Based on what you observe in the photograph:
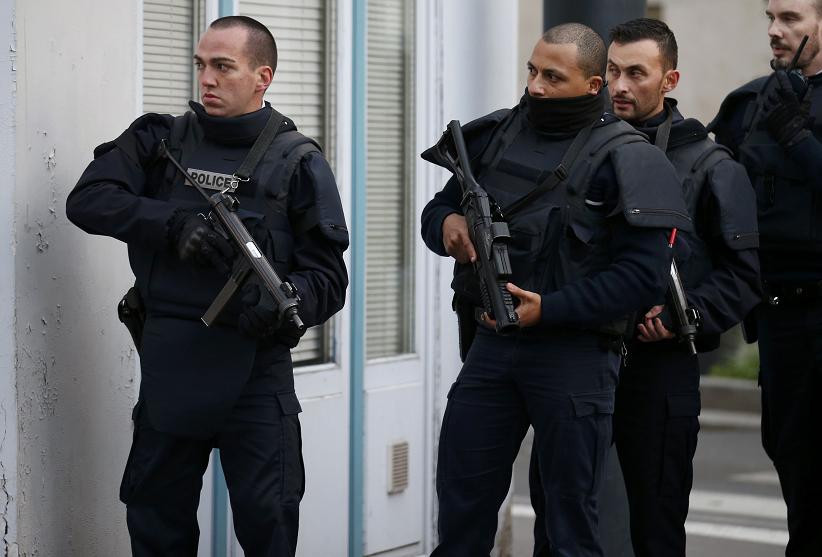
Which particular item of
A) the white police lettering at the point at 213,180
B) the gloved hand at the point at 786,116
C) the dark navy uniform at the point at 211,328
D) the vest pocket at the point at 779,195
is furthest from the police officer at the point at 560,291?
the vest pocket at the point at 779,195

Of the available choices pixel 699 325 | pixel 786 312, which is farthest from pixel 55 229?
pixel 786 312

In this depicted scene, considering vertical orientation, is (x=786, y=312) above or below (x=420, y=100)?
below

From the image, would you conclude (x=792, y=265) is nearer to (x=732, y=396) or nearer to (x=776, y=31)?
(x=776, y=31)

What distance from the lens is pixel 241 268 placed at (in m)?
4.17

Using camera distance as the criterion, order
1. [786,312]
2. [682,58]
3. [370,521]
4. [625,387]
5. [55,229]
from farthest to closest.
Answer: [682,58], [370,521], [786,312], [625,387], [55,229]

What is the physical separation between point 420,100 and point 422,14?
356mm

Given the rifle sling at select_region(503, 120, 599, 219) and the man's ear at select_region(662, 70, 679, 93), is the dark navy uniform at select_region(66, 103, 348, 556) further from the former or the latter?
the man's ear at select_region(662, 70, 679, 93)

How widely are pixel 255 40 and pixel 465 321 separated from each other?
1072 mm

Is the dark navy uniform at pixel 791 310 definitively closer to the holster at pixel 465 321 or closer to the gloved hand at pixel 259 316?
the holster at pixel 465 321

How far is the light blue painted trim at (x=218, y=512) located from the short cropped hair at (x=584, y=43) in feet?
6.31

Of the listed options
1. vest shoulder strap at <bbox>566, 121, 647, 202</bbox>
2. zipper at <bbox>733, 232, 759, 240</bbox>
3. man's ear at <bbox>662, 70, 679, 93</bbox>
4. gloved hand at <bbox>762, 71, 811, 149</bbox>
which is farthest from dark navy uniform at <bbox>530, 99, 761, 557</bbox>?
vest shoulder strap at <bbox>566, 121, 647, 202</bbox>

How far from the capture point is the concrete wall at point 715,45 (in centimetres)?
1647

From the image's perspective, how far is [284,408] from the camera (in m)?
4.41

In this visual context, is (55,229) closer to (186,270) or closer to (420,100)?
(186,270)
